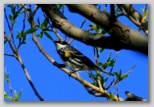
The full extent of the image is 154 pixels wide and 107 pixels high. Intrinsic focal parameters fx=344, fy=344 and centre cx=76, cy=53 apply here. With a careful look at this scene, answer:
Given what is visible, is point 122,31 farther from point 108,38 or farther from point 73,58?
point 73,58

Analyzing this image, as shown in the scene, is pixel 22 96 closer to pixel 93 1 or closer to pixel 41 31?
pixel 41 31

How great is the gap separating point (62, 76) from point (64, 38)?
0.71 ft

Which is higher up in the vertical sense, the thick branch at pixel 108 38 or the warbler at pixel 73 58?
the warbler at pixel 73 58

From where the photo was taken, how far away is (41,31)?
1.95m

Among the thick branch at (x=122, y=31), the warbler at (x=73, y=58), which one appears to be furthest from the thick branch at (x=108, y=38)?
the warbler at (x=73, y=58)

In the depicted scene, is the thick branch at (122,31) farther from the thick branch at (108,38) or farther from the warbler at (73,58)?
the warbler at (73,58)

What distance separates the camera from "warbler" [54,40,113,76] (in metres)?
1.90

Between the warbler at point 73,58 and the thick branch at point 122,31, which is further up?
the warbler at point 73,58

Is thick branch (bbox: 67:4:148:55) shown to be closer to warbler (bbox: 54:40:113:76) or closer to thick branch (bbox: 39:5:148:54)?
thick branch (bbox: 39:5:148:54)

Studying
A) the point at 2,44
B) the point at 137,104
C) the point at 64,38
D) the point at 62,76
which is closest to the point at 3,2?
the point at 2,44

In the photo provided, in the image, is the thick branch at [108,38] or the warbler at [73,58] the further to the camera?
the warbler at [73,58]

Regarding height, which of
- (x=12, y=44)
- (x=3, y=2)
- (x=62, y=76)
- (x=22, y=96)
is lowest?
(x=22, y=96)

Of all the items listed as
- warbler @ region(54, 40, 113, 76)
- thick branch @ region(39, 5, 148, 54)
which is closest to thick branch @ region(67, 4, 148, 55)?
thick branch @ region(39, 5, 148, 54)

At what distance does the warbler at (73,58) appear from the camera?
6.23 feet
